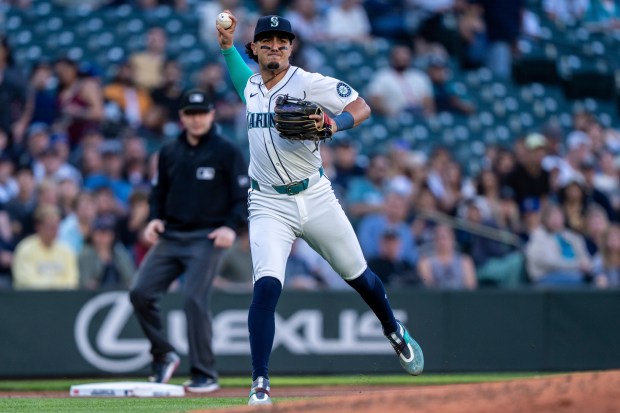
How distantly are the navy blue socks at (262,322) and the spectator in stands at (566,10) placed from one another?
50.6ft

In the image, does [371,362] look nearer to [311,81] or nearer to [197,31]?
[311,81]

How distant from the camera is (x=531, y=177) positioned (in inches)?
606

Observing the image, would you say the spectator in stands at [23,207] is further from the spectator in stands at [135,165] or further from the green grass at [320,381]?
the green grass at [320,381]

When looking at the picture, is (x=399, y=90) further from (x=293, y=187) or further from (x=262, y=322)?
(x=262, y=322)

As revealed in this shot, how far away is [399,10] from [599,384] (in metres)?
13.2

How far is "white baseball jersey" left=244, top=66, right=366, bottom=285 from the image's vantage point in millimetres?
7098

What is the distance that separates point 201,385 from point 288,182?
241 centimetres

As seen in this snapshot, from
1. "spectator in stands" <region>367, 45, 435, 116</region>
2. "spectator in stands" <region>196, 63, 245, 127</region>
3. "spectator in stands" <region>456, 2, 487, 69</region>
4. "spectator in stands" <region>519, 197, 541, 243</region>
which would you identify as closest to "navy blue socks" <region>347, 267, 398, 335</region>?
"spectator in stands" <region>519, 197, 541, 243</region>

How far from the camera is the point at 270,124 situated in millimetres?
7098

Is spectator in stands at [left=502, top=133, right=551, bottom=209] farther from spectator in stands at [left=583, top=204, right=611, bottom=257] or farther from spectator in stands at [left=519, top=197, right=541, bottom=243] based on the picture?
spectator in stands at [left=583, top=204, right=611, bottom=257]

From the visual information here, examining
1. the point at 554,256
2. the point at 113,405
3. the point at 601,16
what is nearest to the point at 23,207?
the point at 113,405

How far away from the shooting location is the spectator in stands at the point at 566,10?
21281mm

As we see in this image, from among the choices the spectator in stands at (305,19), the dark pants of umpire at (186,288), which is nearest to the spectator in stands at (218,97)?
the spectator in stands at (305,19)

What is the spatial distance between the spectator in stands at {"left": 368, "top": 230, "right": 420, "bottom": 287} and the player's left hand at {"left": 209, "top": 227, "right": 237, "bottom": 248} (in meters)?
3.70
